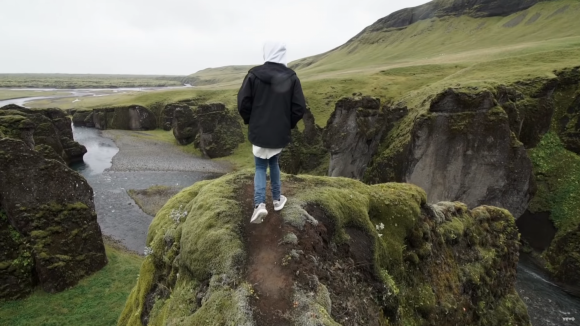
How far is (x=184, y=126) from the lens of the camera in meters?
80.3

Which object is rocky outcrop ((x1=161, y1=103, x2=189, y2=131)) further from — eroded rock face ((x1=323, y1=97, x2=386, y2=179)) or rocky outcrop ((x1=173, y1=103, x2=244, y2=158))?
eroded rock face ((x1=323, y1=97, x2=386, y2=179))

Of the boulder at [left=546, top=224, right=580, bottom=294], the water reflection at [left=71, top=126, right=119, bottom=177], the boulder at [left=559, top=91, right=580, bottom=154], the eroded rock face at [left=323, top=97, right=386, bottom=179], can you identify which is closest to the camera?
the boulder at [left=546, top=224, right=580, bottom=294]

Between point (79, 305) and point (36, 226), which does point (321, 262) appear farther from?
point (36, 226)

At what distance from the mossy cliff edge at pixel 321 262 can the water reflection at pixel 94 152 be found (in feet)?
190

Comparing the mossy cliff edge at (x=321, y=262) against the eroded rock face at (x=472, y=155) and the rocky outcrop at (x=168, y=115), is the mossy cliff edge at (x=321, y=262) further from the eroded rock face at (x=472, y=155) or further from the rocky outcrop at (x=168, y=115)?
the rocky outcrop at (x=168, y=115)

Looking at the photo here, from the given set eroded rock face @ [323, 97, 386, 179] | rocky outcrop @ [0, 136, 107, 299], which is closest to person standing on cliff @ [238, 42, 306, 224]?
rocky outcrop @ [0, 136, 107, 299]

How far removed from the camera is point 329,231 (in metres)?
8.92

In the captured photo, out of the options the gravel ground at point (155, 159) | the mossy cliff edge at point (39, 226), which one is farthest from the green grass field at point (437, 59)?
the mossy cliff edge at point (39, 226)

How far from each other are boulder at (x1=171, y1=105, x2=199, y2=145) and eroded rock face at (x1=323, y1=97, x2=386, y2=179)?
46848mm

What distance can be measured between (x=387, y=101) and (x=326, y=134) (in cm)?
2031

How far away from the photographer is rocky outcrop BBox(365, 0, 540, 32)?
124688mm

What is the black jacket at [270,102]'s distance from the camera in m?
7.74

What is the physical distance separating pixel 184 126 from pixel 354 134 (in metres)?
51.2

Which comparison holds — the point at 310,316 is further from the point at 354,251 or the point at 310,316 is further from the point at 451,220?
the point at 451,220
